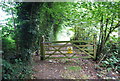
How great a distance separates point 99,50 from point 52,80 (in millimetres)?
3193

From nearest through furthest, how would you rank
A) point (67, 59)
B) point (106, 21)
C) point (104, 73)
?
point (104, 73)
point (106, 21)
point (67, 59)

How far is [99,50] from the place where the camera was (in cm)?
483

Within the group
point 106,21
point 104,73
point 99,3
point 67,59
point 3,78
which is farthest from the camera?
point 67,59

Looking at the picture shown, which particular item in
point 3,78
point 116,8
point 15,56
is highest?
point 116,8

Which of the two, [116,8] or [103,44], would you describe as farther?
[103,44]

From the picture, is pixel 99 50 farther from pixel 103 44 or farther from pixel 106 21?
pixel 106 21

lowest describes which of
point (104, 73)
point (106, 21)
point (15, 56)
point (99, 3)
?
point (104, 73)

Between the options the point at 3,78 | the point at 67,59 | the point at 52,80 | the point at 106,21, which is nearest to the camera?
the point at 3,78

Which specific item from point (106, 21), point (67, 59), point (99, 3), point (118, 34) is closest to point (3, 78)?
point (67, 59)

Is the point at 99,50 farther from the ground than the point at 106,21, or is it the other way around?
the point at 106,21

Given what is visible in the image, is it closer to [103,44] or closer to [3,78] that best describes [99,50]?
[103,44]

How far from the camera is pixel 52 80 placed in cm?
Answer: 287

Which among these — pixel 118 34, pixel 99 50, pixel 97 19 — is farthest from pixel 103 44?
pixel 97 19

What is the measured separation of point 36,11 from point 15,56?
6.20 feet
